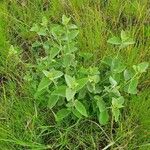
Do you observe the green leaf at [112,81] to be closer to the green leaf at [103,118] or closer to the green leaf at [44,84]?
the green leaf at [103,118]

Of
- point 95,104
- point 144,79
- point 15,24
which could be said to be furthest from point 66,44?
point 15,24

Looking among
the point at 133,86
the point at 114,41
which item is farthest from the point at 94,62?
the point at 133,86

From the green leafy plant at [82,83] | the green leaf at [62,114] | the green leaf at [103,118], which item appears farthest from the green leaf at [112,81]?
the green leaf at [62,114]

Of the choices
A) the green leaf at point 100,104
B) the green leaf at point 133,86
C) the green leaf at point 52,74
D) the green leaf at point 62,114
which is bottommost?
the green leaf at point 62,114

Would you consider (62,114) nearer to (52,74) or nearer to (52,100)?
(52,100)

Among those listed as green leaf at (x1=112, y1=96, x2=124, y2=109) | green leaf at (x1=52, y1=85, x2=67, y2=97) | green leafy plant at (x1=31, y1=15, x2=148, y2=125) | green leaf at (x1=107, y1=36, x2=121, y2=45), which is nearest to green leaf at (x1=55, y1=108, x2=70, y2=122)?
green leafy plant at (x1=31, y1=15, x2=148, y2=125)

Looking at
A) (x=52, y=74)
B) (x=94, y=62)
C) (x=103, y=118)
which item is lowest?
(x=103, y=118)
